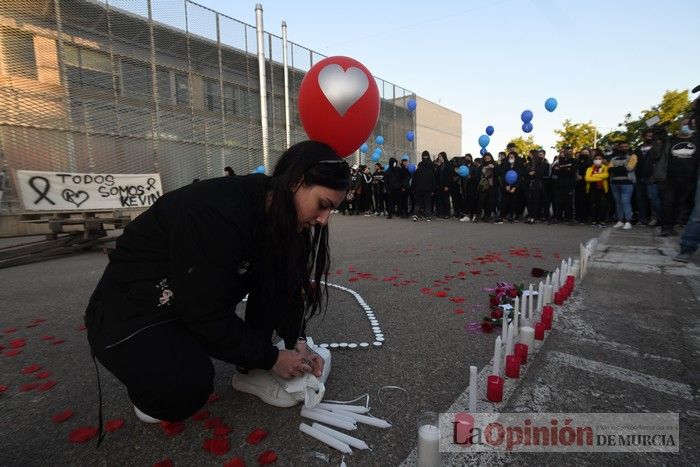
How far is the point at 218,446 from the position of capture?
1719 millimetres

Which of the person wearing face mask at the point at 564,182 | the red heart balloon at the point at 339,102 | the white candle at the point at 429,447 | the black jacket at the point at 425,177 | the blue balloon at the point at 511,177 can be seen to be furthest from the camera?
the black jacket at the point at 425,177

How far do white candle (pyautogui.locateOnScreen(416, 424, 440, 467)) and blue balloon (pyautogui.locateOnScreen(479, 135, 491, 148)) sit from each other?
1397 centimetres

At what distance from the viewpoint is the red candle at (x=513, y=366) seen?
2.22 metres

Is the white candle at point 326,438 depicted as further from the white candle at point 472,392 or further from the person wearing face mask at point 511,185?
the person wearing face mask at point 511,185

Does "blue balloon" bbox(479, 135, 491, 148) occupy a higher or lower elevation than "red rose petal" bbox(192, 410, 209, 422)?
higher

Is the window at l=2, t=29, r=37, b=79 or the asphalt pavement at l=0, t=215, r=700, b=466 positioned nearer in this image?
the asphalt pavement at l=0, t=215, r=700, b=466

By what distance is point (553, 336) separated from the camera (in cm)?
283

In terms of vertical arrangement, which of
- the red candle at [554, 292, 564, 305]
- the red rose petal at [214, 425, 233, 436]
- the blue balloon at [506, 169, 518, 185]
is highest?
the blue balloon at [506, 169, 518, 185]

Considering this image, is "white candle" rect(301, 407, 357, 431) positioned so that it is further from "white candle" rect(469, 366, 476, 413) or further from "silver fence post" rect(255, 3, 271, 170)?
"silver fence post" rect(255, 3, 271, 170)

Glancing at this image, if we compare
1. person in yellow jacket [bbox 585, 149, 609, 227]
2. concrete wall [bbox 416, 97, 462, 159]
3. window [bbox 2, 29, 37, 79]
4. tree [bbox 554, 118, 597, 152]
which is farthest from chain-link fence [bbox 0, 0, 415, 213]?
tree [bbox 554, 118, 597, 152]

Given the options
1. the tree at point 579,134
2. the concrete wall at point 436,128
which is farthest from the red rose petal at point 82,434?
the tree at point 579,134

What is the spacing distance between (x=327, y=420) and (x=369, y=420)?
21 cm

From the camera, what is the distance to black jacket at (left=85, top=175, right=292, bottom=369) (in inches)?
64.2

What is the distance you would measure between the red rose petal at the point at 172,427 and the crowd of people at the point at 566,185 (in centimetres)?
782
